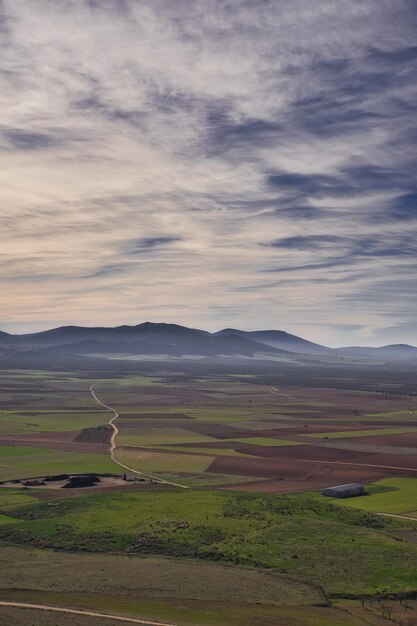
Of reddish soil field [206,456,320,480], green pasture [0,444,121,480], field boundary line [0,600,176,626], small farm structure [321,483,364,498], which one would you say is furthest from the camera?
reddish soil field [206,456,320,480]

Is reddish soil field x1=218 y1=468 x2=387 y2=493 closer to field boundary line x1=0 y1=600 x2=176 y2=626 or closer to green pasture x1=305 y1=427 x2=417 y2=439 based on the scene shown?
green pasture x1=305 y1=427 x2=417 y2=439

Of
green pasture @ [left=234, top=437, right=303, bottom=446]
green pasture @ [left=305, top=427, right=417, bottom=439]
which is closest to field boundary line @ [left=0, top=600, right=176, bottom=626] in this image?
green pasture @ [left=234, top=437, right=303, bottom=446]

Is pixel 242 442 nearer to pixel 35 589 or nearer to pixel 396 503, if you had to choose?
pixel 396 503

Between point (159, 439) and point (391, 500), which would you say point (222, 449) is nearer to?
point (159, 439)

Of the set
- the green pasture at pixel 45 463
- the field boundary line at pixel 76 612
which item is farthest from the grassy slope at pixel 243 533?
the green pasture at pixel 45 463

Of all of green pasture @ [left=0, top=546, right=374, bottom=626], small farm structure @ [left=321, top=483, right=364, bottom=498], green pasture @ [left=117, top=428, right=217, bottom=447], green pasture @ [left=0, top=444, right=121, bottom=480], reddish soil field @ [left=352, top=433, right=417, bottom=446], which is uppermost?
reddish soil field @ [left=352, top=433, right=417, bottom=446]

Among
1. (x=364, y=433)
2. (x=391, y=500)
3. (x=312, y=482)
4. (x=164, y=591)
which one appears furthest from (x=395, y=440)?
(x=164, y=591)

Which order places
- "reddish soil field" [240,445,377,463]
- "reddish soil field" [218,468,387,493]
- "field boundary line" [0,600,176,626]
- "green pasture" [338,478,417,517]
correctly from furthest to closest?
1. "reddish soil field" [240,445,377,463]
2. "reddish soil field" [218,468,387,493]
3. "green pasture" [338,478,417,517]
4. "field boundary line" [0,600,176,626]
